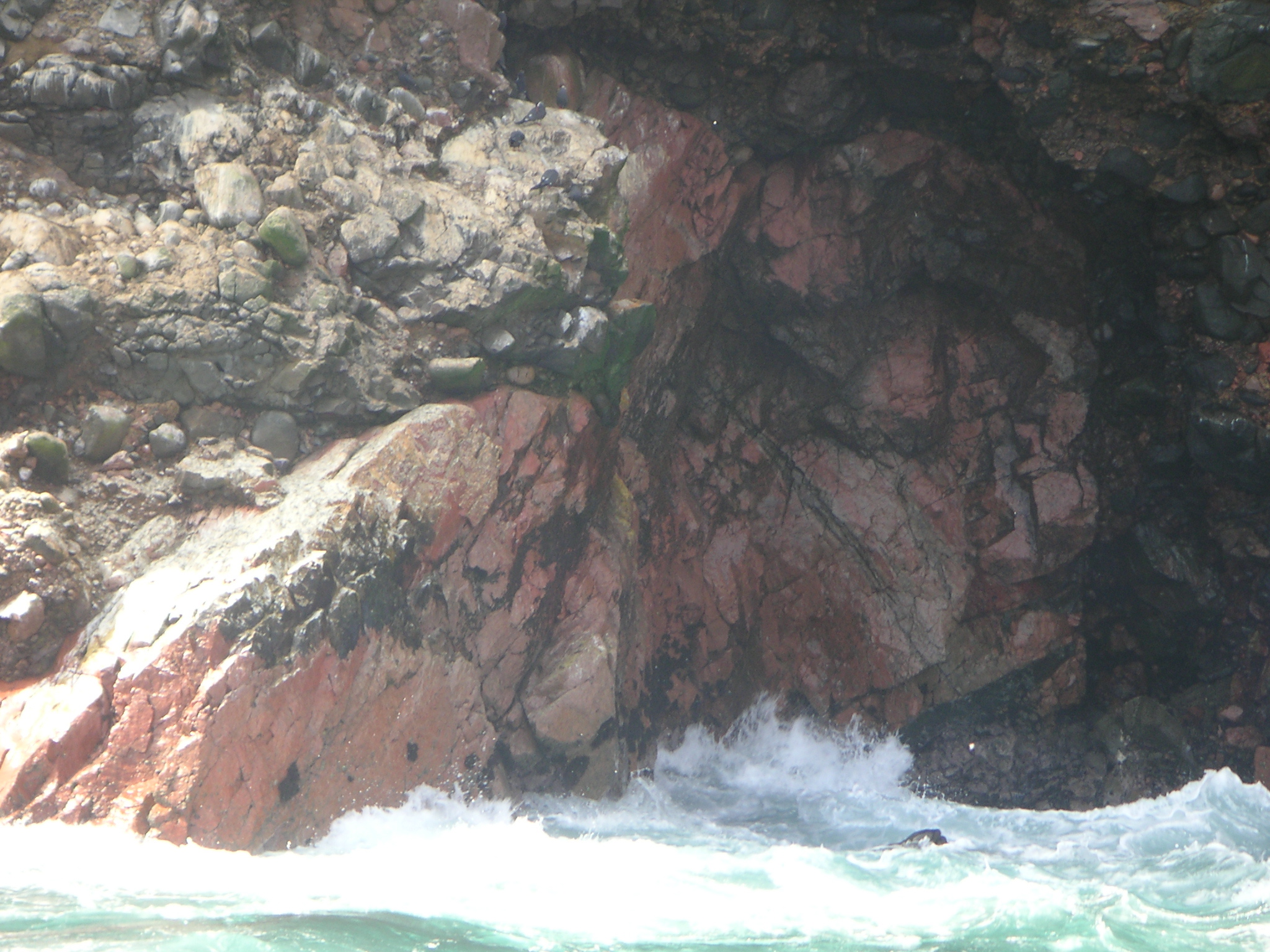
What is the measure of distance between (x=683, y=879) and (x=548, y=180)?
4767 mm

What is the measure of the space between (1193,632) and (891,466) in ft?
9.35

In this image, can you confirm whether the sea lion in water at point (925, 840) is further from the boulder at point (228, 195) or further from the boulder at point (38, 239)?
the boulder at point (38, 239)

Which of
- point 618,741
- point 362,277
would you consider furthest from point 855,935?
point 362,277

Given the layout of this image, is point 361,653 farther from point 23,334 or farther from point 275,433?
point 23,334

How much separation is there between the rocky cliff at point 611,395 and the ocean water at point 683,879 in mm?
274

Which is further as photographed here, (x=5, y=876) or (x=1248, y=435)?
(x=1248, y=435)

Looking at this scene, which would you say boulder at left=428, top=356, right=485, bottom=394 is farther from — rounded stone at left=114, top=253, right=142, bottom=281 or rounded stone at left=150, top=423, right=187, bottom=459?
rounded stone at left=114, top=253, right=142, bottom=281

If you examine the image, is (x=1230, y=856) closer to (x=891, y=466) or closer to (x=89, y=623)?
(x=891, y=466)

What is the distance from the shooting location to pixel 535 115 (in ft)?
24.8

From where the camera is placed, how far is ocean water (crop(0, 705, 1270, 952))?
424 centimetres

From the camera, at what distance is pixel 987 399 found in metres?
9.22

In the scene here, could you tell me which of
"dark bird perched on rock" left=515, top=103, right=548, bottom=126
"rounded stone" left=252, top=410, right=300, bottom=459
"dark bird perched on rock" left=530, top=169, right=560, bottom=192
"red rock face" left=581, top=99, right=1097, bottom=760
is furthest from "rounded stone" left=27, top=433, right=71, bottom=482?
"red rock face" left=581, top=99, right=1097, bottom=760

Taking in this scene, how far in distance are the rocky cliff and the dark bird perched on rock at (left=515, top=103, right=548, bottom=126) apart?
0.02m

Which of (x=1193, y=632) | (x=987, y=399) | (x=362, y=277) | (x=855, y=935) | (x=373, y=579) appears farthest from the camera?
(x=987, y=399)
